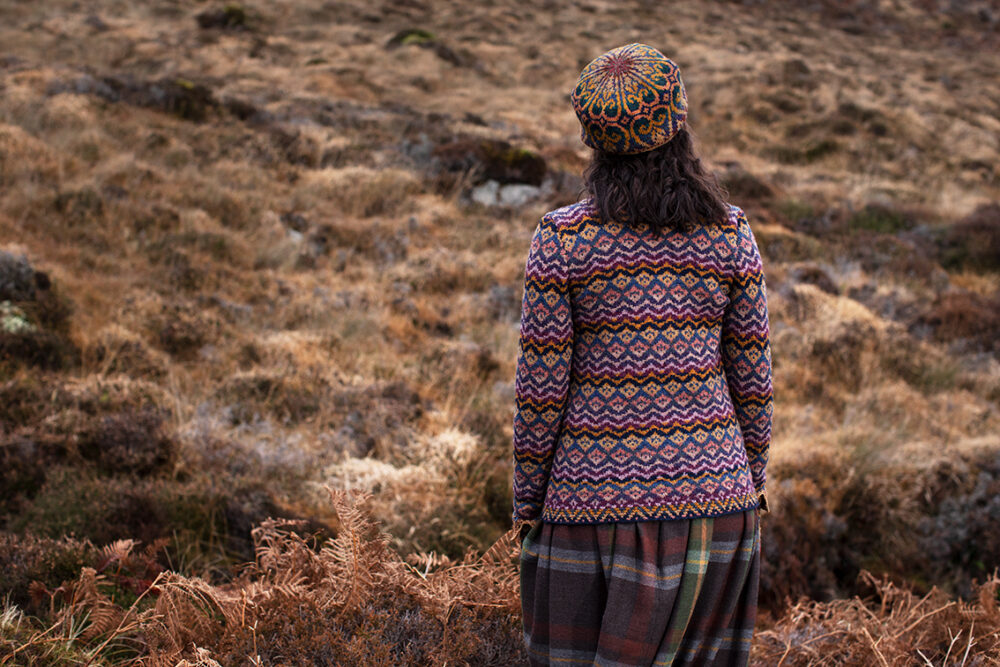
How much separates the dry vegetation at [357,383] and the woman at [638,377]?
3.04 feet

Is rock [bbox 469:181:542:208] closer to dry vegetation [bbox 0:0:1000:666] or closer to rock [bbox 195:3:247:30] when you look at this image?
dry vegetation [bbox 0:0:1000:666]

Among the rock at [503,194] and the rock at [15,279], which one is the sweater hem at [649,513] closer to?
the rock at [15,279]

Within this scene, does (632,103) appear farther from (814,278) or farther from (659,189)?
(814,278)

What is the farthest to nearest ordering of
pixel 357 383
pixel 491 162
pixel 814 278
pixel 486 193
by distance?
pixel 491 162 < pixel 486 193 < pixel 814 278 < pixel 357 383

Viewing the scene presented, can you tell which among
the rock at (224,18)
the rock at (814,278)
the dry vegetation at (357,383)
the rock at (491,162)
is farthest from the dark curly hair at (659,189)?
the rock at (224,18)

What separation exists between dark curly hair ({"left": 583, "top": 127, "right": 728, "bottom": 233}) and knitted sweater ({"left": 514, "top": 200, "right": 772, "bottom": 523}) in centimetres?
4

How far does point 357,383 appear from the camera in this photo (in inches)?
217

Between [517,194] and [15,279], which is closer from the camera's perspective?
[15,279]

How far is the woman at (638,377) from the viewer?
1922mm

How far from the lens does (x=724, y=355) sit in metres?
2.14

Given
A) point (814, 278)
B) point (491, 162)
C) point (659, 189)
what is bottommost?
point (814, 278)

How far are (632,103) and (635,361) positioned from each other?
2.17 feet

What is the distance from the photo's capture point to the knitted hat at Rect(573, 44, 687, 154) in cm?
187

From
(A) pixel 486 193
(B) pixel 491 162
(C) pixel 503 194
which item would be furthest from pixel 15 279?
(B) pixel 491 162
